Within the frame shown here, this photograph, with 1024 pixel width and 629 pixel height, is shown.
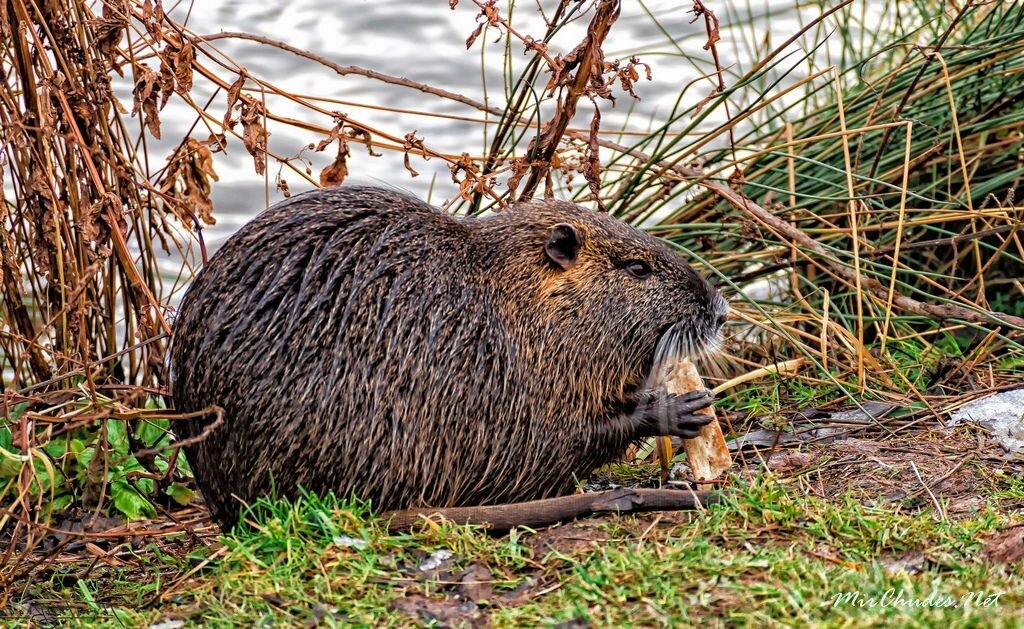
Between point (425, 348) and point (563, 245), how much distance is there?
1.79 feet

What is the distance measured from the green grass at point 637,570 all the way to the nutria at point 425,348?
19cm

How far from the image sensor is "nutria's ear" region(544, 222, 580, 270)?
362 cm

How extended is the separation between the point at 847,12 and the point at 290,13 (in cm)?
411

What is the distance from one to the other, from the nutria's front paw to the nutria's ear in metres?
0.46

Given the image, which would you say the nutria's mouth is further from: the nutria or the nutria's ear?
the nutria's ear

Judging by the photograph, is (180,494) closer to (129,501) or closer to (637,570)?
(129,501)

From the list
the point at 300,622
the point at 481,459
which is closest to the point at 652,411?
the point at 481,459

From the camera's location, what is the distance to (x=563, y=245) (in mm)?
3646

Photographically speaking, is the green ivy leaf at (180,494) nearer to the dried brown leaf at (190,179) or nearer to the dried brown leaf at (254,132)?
the dried brown leaf at (190,179)

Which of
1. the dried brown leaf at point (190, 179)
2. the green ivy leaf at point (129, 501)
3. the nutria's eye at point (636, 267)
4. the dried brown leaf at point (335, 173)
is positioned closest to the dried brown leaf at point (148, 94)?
the dried brown leaf at point (190, 179)

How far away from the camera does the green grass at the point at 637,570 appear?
268 centimetres

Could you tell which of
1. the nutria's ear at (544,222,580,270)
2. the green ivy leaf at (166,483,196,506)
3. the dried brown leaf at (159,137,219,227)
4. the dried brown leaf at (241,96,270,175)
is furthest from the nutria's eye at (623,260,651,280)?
the green ivy leaf at (166,483,196,506)

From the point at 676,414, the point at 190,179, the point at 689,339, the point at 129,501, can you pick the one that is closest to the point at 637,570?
the point at 676,414

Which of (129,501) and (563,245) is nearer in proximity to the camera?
(563,245)
